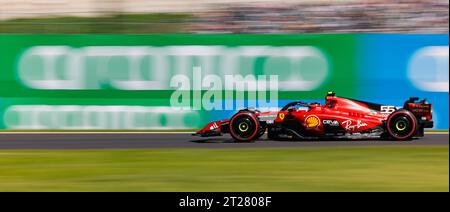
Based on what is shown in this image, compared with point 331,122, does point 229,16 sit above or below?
above

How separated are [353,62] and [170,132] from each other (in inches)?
169

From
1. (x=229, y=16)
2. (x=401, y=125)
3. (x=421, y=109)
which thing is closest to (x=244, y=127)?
(x=401, y=125)

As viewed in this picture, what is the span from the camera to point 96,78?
60.6 ft

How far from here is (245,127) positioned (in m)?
15.0

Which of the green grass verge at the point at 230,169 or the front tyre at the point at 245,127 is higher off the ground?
the front tyre at the point at 245,127

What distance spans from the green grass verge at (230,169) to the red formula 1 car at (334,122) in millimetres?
893

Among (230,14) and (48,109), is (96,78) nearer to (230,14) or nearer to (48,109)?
(48,109)

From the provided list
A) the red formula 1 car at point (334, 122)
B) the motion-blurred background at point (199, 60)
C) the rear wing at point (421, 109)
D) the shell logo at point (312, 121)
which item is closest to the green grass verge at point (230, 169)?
the red formula 1 car at point (334, 122)

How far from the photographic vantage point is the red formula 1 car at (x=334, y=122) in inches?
585

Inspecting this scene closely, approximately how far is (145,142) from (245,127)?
1925 millimetres

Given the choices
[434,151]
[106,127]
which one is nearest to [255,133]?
[434,151]

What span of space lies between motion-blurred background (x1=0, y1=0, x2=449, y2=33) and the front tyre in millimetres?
4276

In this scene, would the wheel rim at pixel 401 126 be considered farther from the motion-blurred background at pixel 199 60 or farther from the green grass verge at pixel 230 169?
the motion-blurred background at pixel 199 60

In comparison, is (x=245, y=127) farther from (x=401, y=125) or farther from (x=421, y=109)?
(x=421, y=109)
